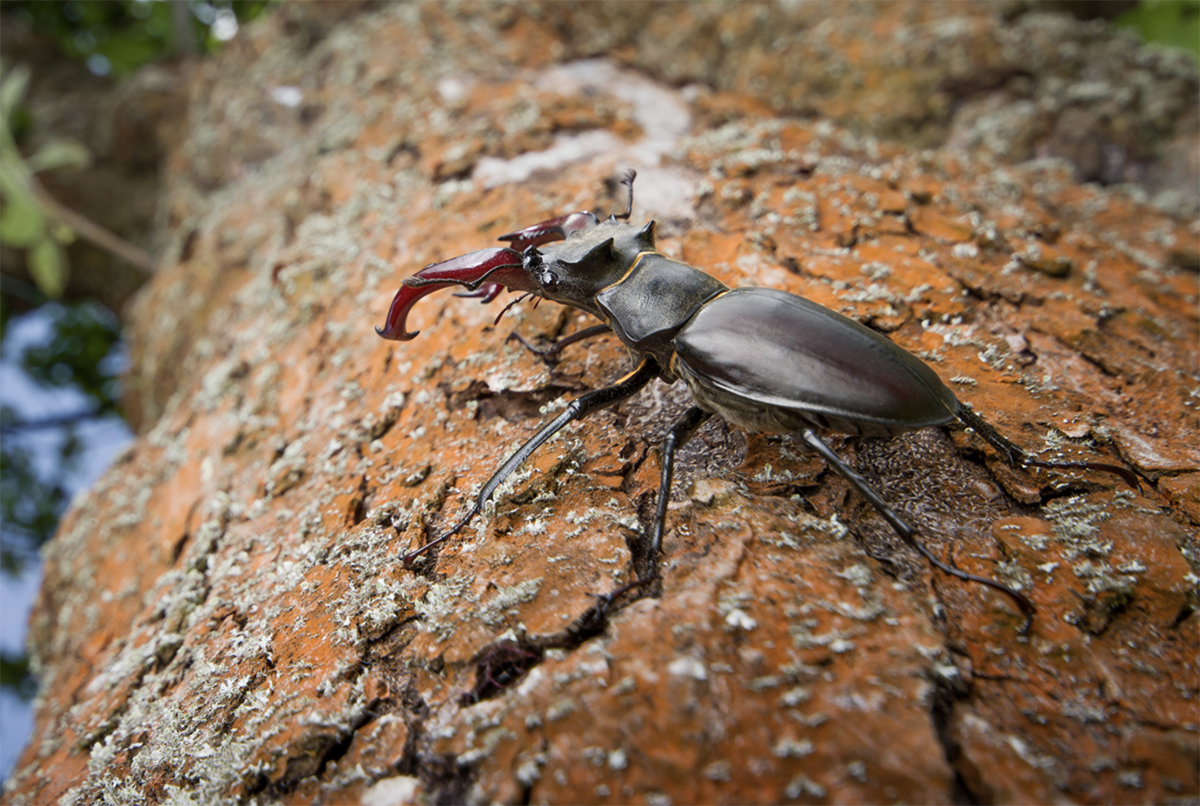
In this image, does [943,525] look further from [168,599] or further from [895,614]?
[168,599]

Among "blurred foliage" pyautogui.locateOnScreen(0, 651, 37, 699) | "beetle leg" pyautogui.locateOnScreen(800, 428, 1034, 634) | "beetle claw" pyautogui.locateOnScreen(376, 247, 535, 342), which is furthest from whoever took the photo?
"blurred foliage" pyautogui.locateOnScreen(0, 651, 37, 699)

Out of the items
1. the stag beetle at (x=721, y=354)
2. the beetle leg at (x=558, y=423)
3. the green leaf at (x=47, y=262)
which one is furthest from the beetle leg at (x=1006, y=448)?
the green leaf at (x=47, y=262)

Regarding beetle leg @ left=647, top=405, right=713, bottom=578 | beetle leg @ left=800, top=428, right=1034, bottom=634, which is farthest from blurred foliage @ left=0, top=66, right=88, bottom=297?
beetle leg @ left=800, top=428, right=1034, bottom=634

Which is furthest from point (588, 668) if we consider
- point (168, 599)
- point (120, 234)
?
point (120, 234)

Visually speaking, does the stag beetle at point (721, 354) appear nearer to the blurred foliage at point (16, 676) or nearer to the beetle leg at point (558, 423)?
the beetle leg at point (558, 423)

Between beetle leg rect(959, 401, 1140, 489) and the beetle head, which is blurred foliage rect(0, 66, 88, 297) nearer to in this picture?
the beetle head

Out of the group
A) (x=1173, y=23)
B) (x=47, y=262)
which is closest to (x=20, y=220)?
(x=47, y=262)
